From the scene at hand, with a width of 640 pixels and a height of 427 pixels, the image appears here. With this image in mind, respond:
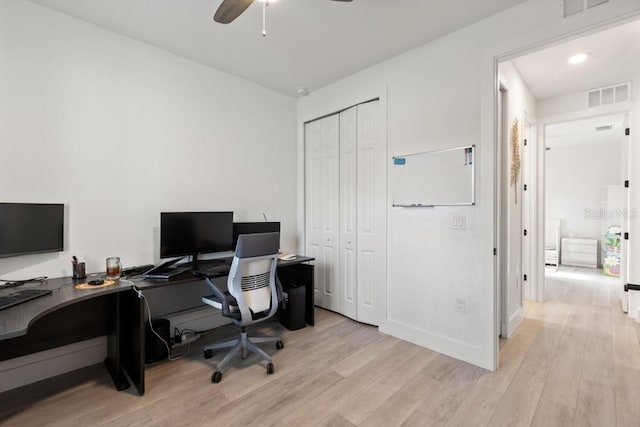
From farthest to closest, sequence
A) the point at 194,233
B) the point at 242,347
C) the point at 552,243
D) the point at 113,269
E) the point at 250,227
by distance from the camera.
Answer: the point at 552,243
the point at 250,227
the point at 194,233
the point at 242,347
the point at 113,269

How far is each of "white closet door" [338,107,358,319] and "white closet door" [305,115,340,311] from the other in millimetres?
85

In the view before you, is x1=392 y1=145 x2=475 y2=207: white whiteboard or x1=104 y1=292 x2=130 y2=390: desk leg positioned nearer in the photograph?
x1=104 y1=292 x2=130 y2=390: desk leg

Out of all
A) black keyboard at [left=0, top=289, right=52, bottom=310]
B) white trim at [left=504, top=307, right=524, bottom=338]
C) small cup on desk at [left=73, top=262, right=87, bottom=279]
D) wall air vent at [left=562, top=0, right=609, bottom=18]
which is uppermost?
wall air vent at [left=562, top=0, right=609, bottom=18]

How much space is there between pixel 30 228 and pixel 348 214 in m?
2.78

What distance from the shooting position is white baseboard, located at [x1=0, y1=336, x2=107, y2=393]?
6.91 ft

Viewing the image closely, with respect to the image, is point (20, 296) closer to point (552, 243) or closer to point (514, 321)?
point (514, 321)

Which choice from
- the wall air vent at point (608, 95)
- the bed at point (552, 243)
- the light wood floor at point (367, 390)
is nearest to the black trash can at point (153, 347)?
the light wood floor at point (367, 390)

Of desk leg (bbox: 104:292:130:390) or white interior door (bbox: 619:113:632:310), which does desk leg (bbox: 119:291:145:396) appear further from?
white interior door (bbox: 619:113:632:310)

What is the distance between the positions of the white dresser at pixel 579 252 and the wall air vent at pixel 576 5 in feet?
20.7

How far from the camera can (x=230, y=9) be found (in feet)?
5.79

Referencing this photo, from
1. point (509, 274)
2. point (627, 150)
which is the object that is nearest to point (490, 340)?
point (509, 274)

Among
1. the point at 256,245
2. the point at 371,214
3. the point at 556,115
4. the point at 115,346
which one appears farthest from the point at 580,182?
the point at 115,346

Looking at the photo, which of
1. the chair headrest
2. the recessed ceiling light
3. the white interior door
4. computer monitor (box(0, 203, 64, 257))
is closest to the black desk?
computer monitor (box(0, 203, 64, 257))

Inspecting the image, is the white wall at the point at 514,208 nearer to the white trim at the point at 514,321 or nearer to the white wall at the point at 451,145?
the white trim at the point at 514,321
